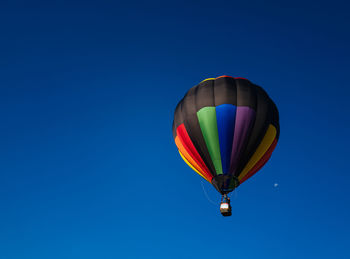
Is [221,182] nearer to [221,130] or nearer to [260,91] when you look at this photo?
[221,130]

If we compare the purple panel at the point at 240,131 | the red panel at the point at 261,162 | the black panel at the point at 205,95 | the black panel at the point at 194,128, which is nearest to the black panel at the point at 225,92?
the black panel at the point at 205,95

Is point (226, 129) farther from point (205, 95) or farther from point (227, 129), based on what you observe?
point (205, 95)

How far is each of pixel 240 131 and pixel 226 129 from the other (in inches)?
27.3

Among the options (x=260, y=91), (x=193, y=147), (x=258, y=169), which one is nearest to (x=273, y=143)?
(x=258, y=169)

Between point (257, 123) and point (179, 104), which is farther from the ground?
point (179, 104)

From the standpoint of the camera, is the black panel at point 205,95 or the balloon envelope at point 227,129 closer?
the balloon envelope at point 227,129

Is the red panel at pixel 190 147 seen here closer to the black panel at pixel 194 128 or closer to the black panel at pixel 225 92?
the black panel at pixel 194 128

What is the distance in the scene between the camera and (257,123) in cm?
1830

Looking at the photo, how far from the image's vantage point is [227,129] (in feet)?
59.2

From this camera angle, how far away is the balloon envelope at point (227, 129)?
1789 cm

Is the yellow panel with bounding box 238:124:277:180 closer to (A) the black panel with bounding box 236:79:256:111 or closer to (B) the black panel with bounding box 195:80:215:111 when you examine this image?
(A) the black panel with bounding box 236:79:256:111

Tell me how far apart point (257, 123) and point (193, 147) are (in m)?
3.47

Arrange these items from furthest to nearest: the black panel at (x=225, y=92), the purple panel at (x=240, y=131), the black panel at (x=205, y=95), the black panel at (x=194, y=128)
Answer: the black panel at (x=205, y=95) → the black panel at (x=225, y=92) → the black panel at (x=194, y=128) → the purple panel at (x=240, y=131)

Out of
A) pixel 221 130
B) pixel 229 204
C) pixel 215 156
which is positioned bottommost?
pixel 229 204
